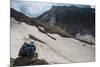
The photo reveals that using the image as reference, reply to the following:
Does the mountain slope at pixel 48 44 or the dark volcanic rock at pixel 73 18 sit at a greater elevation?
the dark volcanic rock at pixel 73 18

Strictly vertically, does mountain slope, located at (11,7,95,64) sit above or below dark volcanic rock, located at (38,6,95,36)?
below

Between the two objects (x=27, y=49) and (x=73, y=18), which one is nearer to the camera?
(x=27, y=49)

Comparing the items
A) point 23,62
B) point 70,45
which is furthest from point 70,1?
point 23,62

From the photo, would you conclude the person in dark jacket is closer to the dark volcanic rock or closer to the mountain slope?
the mountain slope

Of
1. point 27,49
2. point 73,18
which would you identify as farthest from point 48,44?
point 73,18

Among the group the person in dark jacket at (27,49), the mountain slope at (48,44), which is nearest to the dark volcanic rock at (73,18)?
the mountain slope at (48,44)

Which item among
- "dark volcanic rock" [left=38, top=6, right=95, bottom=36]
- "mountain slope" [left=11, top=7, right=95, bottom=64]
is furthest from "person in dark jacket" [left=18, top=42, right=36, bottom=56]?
"dark volcanic rock" [left=38, top=6, right=95, bottom=36]

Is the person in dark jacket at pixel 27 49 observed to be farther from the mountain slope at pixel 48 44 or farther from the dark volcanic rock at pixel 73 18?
the dark volcanic rock at pixel 73 18

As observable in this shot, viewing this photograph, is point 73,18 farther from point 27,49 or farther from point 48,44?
point 27,49

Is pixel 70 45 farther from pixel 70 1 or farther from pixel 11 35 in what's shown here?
pixel 11 35

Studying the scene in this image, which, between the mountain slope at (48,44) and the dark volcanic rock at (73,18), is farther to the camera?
the dark volcanic rock at (73,18)

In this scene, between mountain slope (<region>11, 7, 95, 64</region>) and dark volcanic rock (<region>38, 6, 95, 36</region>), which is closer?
mountain slope (<region>11, 7, 95, 64</region>)

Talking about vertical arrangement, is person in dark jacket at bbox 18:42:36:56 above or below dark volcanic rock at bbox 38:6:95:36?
below
